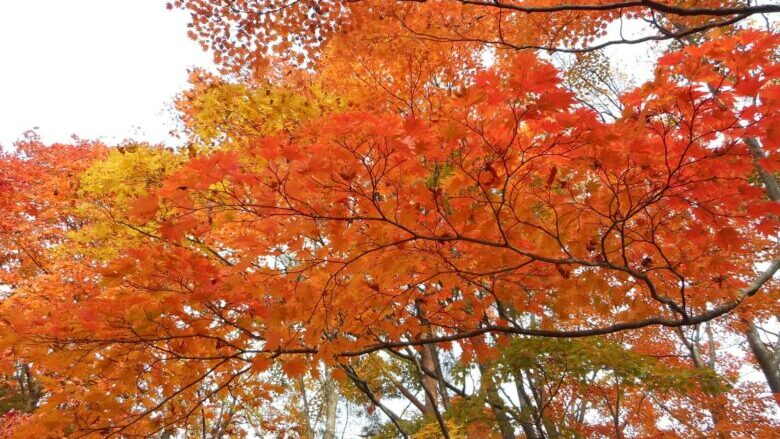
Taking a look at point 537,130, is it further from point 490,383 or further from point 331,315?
point 490,383

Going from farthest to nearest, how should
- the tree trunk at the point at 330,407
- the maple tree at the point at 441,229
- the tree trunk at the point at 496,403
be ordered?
the tree trunk at the point at 330,407 → the tree trunk at the point at 496,403 → the maple tree at the point at 441,229

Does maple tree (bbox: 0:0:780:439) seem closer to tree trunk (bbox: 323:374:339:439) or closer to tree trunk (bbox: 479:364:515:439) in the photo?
tree trunk (bbox: 479:364:515:439)

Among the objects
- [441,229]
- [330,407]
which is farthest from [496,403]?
[330,407]

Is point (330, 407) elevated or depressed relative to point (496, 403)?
elevated

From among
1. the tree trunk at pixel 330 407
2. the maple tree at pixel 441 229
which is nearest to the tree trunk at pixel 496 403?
the maple tree at pixel 441 229

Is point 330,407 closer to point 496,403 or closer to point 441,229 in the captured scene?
point 496,403

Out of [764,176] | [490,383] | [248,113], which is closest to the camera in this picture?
[490,383]

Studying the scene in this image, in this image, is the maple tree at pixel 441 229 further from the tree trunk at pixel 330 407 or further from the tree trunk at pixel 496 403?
the tree trunk at pixel 330 407

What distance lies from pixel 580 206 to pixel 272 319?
5.79ft

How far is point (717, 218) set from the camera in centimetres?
224

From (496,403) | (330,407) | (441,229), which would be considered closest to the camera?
(441,229)

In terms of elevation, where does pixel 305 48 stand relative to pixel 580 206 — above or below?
above

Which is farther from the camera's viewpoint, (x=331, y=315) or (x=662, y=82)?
(x=331, y=315)

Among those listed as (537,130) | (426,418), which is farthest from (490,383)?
(537,130)
